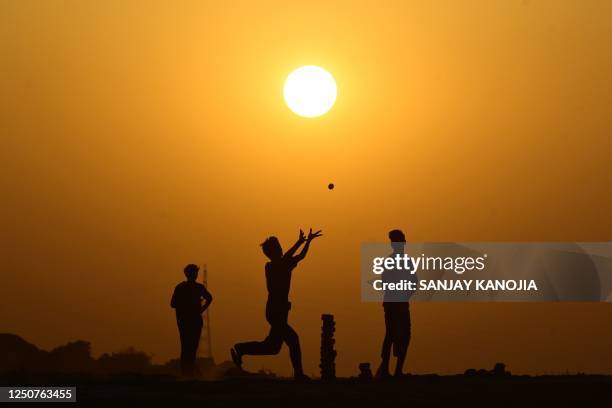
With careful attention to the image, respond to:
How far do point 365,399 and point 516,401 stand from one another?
1.94 meters

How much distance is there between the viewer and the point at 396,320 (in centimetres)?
2098

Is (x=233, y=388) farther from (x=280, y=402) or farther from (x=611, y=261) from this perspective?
(x=611, y=261)

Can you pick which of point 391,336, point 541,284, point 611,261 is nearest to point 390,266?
point 391,336

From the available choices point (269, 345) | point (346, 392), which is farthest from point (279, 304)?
point (346, 392)

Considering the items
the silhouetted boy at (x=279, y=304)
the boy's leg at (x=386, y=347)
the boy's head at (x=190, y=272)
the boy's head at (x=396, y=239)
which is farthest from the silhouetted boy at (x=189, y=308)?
the boy's head at (x=396, y=239)

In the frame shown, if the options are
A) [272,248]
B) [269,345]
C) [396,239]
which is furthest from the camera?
[396,239]

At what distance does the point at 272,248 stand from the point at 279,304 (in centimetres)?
91

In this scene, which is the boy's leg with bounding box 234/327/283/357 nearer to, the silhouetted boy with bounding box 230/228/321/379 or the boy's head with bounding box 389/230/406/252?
the silhouetted boy with bounding box 230/228/321/379

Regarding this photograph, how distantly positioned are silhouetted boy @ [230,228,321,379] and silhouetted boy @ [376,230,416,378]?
1507mm

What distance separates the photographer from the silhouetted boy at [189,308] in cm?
2156

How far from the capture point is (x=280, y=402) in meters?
16.0

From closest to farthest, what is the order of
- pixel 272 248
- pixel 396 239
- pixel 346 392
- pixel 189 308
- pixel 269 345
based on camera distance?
1. pixel 346 392
2. pixel 272 248
3. pixel 269 345
4. pixel 396 239
5. pixel 189 308

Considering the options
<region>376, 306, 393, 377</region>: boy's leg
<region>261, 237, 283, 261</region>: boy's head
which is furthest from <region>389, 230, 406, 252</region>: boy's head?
<region>261, 237, 283, 261</region>: boy's head

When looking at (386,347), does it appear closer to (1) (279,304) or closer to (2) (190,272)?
(1) (279,304)
